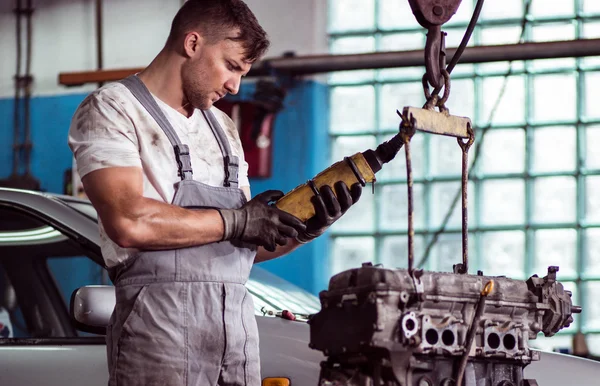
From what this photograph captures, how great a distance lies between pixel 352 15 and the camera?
8039 millimetres

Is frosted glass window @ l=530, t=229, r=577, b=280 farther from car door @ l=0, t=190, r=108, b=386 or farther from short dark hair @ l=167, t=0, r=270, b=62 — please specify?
short dark hair @ l=167, t=0, r=270, b=62

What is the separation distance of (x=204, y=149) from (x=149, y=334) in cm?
54

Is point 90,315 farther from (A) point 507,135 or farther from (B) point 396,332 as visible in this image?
(A) point 507,135

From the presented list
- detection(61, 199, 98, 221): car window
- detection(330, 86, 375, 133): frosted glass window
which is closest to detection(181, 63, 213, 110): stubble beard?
detection(61, 199, 98, 221): car window

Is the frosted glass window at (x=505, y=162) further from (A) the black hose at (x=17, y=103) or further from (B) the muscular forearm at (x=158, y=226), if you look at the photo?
(B) the muscular forearm at (x=158, y=226)

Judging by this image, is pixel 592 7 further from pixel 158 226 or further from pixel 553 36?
pixel 158 226

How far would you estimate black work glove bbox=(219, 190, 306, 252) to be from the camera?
2535 mm

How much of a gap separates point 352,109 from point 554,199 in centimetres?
175

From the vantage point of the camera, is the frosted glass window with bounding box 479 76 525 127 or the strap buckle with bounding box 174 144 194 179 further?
the frosted glass window with bounding box 479 76 525 127

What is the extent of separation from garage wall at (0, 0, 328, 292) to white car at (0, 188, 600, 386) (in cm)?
364

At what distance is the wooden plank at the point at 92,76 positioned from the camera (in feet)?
25.5

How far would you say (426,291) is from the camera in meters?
2.30

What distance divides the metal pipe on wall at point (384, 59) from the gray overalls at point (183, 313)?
4.76 metres

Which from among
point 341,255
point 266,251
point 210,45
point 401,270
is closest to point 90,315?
point 266,251
